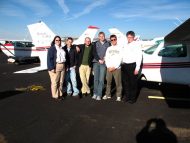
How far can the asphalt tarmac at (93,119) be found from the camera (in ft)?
15.7

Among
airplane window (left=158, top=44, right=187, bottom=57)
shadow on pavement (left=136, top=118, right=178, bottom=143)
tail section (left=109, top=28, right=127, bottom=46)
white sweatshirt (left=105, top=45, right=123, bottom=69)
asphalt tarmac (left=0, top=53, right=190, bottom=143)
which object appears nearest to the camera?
Result: shadow on pavement (left=136, top=118, right=178, bottom=143)

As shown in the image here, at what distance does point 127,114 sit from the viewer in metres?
6.32

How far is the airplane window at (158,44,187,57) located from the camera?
26.1ft

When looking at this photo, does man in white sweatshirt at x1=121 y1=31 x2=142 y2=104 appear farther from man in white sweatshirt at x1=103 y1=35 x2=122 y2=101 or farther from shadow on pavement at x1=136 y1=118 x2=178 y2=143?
shadow on pavement at x1=136 y1=118 x2=178 y2=143

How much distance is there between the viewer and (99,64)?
7.66 metres

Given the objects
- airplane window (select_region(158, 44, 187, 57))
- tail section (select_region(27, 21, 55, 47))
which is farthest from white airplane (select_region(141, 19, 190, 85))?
tail section (select_region(27, 21, 55, 47))

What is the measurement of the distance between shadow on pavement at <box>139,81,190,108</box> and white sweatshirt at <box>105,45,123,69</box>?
6.14 ft

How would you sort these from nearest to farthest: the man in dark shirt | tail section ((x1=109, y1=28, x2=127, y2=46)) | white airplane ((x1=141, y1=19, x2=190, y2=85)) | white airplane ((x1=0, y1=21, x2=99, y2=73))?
the man in dark shirt
white airplane ((x1=141, y1=19, x2=190, y2=85))
white airplane ((x1=0, y1=21, x2=99, y2=73))
tail section ((x1=109, y1=28, x2=127, y2=46))

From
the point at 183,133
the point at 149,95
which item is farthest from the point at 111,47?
the point at 183,133

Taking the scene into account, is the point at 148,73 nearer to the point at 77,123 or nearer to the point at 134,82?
the point at 134,82

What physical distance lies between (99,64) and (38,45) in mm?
11096

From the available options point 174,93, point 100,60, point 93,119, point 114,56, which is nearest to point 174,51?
point 174,93

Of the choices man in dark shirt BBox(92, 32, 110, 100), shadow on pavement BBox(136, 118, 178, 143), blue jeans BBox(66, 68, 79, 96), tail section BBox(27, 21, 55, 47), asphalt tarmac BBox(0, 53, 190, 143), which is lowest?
shadow on pavement BBox(136, 118, 178, 143)

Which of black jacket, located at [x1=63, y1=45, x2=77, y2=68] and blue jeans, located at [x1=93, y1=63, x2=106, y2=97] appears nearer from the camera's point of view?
blue jeans, located at [x1=93, y1=63, x2=106, y2=97]
